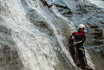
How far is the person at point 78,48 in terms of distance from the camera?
20.9ft

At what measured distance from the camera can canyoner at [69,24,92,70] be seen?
6.31 meters

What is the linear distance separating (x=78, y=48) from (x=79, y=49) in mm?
74

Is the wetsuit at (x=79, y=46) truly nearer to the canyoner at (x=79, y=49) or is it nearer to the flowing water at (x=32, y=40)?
the canyoner at (x=79, y=49)

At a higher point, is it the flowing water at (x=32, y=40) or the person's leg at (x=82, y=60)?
the flowing water at (x=32, y=40)

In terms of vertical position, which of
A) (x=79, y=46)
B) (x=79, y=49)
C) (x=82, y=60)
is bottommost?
(x=82, y=60)

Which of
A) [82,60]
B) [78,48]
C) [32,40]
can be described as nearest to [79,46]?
[78,48]

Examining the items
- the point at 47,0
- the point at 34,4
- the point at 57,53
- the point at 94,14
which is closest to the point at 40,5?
the point at 34,4

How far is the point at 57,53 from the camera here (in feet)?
20.0

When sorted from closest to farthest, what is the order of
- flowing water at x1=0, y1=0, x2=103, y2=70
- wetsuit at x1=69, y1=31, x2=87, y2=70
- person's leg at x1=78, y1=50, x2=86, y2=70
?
flowing water at x1=0, y1=0, x2=103, y2=70
person's leg at x1=78, y1=50, x2=86, y2=70
wetsuit at x1=69, y1=31, x2=87, y2=70

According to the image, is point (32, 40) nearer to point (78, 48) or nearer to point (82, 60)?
point (78, 48)

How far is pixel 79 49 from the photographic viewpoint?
21.6ft

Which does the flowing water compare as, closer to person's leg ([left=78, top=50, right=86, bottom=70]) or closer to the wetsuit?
the wetsuit

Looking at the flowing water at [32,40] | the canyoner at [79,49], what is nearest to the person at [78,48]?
the canyoner at [79,49]

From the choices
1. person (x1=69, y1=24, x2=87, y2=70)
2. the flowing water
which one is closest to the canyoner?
person (x1=69, y1=24, x2=87, y2=70)
